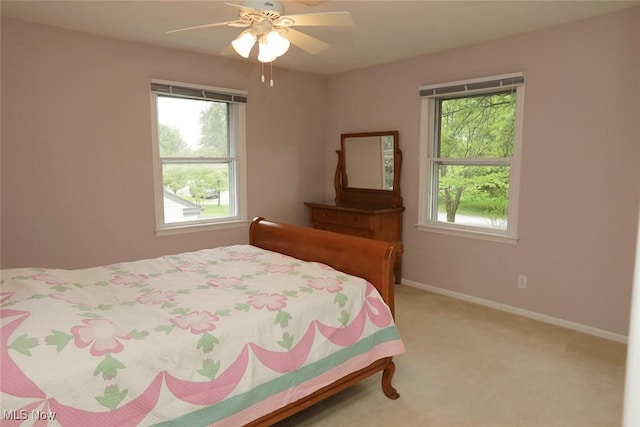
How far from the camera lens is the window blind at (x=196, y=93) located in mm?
3738

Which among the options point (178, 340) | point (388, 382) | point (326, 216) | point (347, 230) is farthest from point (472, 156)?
point (178, 340)

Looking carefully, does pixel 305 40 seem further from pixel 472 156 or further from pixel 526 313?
pixel 526 313

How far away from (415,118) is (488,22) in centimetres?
122

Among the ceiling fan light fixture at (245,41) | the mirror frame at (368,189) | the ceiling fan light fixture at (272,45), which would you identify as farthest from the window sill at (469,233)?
the ceiling fan light fixture at (245,41)

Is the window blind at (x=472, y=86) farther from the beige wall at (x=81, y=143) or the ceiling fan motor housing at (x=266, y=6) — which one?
the ceiling fan motor housing at (x=266, y=6)

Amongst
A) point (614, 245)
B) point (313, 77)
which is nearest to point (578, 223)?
point (614, 245)

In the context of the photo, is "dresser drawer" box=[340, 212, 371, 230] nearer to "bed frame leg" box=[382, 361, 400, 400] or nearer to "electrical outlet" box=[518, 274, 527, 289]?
"electrical outlet" box=[518, 274, 527, 289]

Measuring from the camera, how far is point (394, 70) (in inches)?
170

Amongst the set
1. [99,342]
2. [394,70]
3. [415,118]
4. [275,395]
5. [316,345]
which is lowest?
[275,395]

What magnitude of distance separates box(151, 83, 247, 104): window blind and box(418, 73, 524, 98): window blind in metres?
1.86

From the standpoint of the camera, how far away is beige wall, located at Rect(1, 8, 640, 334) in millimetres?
2996

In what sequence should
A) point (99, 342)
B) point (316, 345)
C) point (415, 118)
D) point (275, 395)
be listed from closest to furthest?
point (99, 342), point (275, 395), point (316, 345), point (415, 118)

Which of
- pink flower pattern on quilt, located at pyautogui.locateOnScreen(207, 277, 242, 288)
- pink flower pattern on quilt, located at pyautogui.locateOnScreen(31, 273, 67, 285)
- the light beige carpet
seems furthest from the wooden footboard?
pink flower pattern on quilt, located at pyautogui.locateOnScreen(31, 273, 67, 285)

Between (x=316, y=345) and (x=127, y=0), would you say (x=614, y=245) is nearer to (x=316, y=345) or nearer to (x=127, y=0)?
(x=316, y=345)
